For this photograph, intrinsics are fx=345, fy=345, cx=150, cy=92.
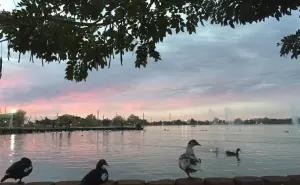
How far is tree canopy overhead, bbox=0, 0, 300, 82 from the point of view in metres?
4.43

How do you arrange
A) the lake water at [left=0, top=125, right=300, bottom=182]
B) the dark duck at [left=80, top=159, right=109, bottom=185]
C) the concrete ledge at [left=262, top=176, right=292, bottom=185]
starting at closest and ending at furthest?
1. the concrete ledge at [left=262, top=176, right=292, bottom=185]
2. the dark duck at [left=80, top=159, right=109, bottom=185]
3. the lake water at [left=0, top=125, right=300, bottom=182]

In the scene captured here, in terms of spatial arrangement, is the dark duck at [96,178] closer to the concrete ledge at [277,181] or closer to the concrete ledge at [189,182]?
the concrete ledge at [189,182]

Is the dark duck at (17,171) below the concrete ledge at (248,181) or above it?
below

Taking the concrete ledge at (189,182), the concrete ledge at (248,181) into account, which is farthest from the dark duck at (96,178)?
the concrete ledge at (248,181)

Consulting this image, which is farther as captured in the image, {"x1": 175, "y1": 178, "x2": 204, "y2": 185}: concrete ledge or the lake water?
the lake water

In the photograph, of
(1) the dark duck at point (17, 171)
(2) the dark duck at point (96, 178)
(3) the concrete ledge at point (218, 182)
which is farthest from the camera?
(1) the dark duck at point (17, 171)

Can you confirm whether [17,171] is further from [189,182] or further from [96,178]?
[189,182]

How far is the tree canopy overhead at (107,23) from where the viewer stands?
14.5ft

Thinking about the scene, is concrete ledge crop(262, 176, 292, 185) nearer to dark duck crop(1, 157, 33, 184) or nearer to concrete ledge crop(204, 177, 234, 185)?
concrete ledge crop(204, 177, 234, 185)

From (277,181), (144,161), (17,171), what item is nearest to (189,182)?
(277,181)

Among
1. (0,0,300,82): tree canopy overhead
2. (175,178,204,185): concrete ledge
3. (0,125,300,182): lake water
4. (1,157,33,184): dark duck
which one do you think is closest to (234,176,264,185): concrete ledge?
(175,178,204,185): concrete ledge

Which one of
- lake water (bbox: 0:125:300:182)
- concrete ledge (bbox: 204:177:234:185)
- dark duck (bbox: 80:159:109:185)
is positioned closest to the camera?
concrete ledge (bbox: 204:177:234:185)

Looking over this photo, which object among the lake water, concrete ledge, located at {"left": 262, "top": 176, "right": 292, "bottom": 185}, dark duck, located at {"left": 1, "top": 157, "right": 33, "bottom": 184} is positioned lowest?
the lake water

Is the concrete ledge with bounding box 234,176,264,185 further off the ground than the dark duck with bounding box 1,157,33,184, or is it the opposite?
the concrete ledge with bounding box 234,176,264,185
